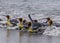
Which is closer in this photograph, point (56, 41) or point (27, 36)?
point (56, 41)

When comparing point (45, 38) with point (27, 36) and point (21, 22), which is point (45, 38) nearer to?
point (27, 36)

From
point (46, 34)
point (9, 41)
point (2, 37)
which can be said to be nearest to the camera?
point (9, 41)

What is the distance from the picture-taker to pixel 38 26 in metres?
23.0

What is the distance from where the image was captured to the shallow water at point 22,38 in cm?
1924

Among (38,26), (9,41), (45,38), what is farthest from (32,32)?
(9,41)

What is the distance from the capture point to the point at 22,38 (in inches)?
792

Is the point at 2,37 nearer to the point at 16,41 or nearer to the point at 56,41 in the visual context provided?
the point at 16,41

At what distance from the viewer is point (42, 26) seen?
23.5m

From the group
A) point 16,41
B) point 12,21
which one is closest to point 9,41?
point 16,41

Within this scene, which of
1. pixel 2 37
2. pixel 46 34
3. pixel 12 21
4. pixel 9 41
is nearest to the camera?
pixel 9 41

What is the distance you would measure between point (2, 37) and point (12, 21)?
5.42 m

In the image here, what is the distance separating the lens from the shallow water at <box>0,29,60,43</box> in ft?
63.1

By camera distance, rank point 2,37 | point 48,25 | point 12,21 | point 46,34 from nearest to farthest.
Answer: point 2,37, point 46,34, point 48,25, point 12,21

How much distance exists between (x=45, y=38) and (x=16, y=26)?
479 centimetres
